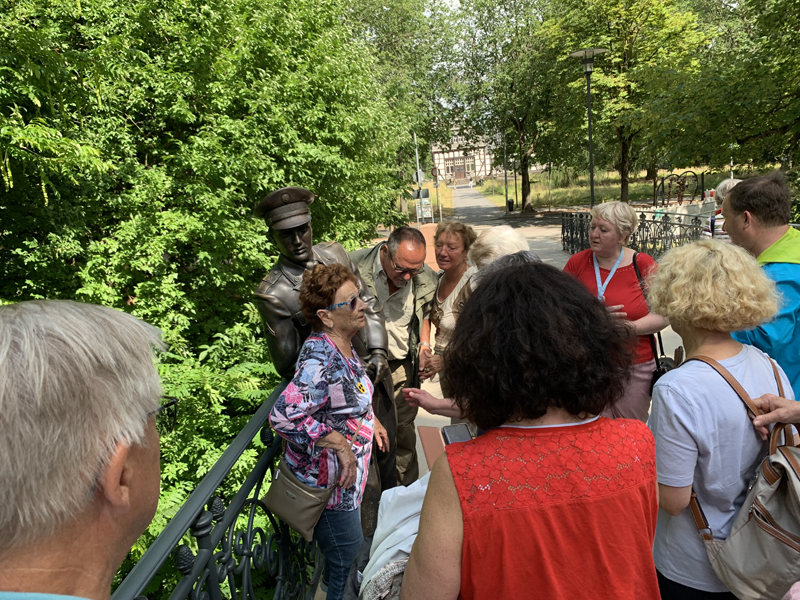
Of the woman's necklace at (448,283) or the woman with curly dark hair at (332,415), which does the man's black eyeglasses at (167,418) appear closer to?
the woman with curly dark hair at (332,415)

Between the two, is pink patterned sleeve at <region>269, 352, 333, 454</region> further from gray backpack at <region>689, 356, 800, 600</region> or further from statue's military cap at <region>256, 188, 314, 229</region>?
gray backpack at <region>689, 356, 800, 600</region>

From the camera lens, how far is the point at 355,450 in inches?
94.7

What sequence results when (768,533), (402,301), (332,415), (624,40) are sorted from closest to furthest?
(768,533), (332,415), (402,301), (624,40)

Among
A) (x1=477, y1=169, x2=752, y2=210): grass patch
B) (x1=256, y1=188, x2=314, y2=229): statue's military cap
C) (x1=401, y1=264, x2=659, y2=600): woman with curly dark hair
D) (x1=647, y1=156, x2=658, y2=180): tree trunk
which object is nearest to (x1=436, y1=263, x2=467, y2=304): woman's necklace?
(x1=256, y1=188, x2=314, y2=229): statue's military cap

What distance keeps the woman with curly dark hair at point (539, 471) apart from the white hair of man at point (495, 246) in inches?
61.9

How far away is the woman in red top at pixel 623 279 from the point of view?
3203 mm

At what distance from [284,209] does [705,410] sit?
2.18 meters

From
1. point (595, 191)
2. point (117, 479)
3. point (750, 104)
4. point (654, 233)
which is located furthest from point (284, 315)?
point (595, 191)

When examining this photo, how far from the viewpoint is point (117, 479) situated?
84 centimetres

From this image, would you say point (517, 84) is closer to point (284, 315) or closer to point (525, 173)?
point (525, 173)

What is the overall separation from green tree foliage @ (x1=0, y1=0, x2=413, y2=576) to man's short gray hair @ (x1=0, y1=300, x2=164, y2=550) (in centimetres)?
492

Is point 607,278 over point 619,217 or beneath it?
beneath

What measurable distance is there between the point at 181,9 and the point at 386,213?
4796mm

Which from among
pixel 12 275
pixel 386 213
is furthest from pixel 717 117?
pixel 12 275
